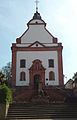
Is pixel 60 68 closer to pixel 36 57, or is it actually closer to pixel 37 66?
pixel 37 66

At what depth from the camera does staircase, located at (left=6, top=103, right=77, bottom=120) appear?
1905cm

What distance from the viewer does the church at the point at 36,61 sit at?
40250 mm

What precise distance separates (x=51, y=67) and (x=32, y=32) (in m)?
6.53

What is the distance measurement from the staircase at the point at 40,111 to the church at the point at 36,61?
18.0m

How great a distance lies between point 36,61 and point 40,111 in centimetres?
2133

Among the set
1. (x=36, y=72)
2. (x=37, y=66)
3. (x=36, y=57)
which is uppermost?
(x=36, y=57)

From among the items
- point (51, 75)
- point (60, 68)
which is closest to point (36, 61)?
point (51, 75)

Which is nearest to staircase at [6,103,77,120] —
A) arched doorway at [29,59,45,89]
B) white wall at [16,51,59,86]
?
arched doorway at [29,59,45,89]

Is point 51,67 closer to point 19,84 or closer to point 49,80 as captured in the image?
point 49,80

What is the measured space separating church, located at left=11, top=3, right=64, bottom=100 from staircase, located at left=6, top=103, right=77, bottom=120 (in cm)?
1796

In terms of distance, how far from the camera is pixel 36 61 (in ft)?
135

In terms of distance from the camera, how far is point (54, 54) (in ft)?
136

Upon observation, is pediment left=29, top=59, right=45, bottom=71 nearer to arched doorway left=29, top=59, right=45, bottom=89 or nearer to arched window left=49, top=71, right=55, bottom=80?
arched doorway left=29, top=59, right=45, bottom=89

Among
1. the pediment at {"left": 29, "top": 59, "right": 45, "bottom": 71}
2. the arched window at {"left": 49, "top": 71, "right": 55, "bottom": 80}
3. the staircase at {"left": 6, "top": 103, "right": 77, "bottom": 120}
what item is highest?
the pediment at {"left": 29, "top": 59, "right": 45, "bottom": 71}
